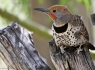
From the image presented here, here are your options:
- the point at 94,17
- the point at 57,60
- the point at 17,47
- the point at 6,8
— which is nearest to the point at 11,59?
the point at 17,47

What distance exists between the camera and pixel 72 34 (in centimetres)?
265

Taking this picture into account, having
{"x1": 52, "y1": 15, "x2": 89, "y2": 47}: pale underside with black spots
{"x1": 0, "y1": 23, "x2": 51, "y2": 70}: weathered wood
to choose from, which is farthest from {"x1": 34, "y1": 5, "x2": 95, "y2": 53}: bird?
{"x1": 0, "y1": 23, "x2": 51, "y2": 70}: weathered wood

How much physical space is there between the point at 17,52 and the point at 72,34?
1.69 ft

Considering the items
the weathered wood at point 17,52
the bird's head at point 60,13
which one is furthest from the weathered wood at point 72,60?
the bird's head at point 60,13

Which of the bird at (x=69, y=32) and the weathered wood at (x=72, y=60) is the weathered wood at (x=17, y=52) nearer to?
the weathered wood at (x=72, y=60)

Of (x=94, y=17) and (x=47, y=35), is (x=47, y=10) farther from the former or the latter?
(x=47, y=35)

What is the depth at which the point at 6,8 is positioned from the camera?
3.94m

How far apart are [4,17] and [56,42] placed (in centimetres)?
151

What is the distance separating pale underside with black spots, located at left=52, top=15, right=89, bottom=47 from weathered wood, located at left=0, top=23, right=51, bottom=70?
0.87 ft

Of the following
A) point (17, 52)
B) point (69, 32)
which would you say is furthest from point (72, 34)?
point (17, 52)

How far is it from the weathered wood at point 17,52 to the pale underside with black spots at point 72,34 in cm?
27

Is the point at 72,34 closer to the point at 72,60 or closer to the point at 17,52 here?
the point at 72,60

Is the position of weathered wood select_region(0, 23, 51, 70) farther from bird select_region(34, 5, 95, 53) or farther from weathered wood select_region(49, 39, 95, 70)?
bird select_region(34, 5, 95, 53)

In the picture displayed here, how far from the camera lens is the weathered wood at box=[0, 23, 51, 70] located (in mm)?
2441
